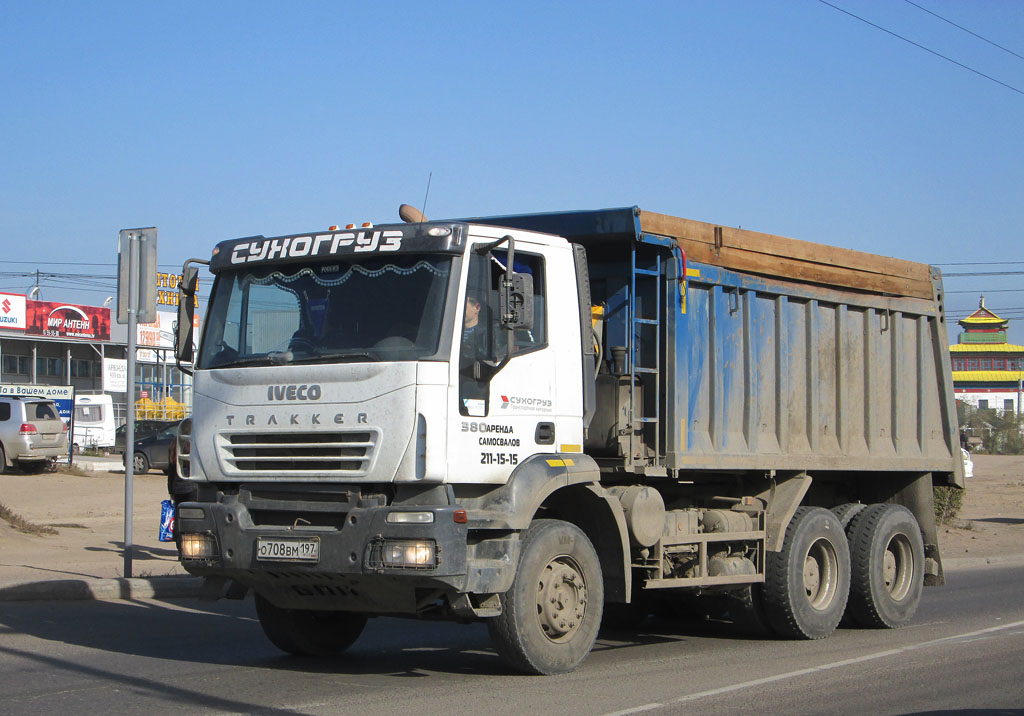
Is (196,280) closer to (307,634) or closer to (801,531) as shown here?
(307,634)

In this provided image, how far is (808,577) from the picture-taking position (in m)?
10.3

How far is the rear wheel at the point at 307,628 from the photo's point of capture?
28.1 feet

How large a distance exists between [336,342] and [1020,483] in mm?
34415

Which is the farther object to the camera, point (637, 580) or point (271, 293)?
point (637, 580)

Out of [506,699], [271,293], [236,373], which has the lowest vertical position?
[506,699]

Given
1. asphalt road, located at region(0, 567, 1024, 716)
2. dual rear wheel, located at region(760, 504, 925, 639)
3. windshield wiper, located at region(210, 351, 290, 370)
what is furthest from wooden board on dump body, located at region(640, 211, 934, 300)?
asphalt road, located at region(0, 567, 1024, 716)

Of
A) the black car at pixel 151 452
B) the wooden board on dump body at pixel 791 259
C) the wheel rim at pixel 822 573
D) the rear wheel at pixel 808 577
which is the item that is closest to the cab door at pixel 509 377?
the wooden board on dump body at pixel 791 259

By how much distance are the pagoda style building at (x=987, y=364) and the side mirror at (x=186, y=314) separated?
90.9 meters

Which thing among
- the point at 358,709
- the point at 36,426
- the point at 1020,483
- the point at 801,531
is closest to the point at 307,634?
the point at 358,709

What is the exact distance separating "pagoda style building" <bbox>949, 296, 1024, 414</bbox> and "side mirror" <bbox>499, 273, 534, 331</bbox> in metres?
91.0

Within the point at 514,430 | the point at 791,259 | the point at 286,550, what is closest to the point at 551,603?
the point at 514,430

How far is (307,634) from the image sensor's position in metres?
8.62

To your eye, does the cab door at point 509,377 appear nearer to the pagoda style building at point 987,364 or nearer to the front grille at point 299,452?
the front grille at point 299,452

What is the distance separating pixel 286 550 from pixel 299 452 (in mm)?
616
